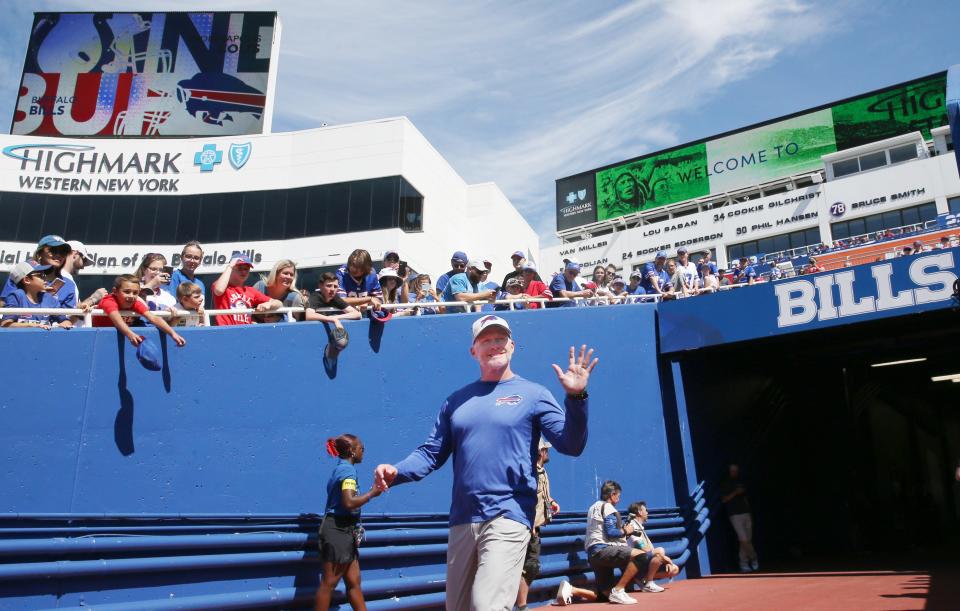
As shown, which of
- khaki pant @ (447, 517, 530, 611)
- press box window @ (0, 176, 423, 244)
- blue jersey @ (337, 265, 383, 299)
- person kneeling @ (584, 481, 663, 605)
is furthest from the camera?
press box window @ (0, 176, 423, 244)

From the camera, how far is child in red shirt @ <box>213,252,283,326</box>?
345 inches

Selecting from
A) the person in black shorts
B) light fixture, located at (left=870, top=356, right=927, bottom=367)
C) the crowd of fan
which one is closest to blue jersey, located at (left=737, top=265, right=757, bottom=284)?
light fixture, located at (left=870, top=356, right=927, bottom=367)

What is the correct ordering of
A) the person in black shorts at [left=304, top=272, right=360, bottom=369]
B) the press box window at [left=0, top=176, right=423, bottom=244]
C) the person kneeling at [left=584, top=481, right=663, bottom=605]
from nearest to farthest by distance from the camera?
the person kneeling at [left=584, top=481, right=663, bottom=605]
the person in black shorts at [left=304, top=272, right=360, bottom=369]
the press box window at [left=0, top=176, right=423, bottom=244]

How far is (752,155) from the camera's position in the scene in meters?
44.3

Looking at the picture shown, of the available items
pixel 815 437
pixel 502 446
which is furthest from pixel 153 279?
pixel 815 437

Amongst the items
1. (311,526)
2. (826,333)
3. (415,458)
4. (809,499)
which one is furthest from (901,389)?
(415,458)

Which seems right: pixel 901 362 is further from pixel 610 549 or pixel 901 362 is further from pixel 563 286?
pixel 610 549

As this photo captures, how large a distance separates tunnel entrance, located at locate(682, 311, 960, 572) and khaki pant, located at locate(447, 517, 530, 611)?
8.48m

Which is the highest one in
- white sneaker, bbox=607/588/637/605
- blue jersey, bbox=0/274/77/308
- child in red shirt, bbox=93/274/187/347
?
blue jersey, bbox=0/274/77/308

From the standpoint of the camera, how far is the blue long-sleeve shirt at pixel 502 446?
3418mm

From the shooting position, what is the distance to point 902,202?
111ft

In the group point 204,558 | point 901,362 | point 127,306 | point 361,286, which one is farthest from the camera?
point 901,362

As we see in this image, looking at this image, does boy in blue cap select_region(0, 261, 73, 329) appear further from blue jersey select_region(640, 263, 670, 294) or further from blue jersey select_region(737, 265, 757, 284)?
blue jersey select_region(737, 265, 757, 284)

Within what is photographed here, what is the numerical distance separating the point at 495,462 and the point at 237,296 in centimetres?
643
